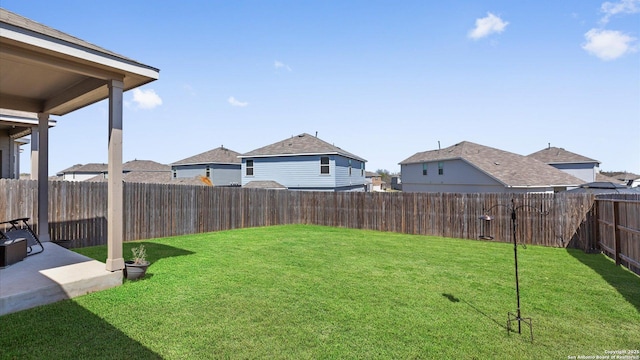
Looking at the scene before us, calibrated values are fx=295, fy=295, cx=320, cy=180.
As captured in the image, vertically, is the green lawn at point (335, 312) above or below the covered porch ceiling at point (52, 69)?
below

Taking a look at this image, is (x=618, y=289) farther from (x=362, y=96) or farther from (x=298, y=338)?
(x=362, y=96)

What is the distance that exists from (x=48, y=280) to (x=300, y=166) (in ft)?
56.0

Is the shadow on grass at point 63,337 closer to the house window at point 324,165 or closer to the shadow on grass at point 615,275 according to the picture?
the shadow on grass at point 615,275

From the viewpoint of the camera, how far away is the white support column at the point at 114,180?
4859mm

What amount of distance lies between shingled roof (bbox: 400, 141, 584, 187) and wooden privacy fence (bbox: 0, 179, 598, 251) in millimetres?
8364

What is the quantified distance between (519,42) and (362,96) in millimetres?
9094

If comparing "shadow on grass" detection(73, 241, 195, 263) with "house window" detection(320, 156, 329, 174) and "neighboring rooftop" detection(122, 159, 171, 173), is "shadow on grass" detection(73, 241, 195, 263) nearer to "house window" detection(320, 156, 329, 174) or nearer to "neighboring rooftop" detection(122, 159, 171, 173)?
"house window" detection(320, 156, 329, 174)

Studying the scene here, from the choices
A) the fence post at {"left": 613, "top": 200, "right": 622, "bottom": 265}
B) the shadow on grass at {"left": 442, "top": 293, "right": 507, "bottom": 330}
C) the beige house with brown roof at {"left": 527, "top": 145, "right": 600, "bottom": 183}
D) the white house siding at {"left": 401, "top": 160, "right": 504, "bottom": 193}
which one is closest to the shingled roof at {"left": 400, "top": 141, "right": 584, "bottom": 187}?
the white house siding at {"left": 401, "top": 160, "right": 504, "bottom": 193}

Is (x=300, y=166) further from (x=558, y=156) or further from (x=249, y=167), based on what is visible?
(x=558, y=156)

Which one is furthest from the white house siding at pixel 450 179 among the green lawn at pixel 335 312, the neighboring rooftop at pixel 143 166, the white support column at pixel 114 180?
the neighboring rooftop at pixel 143 166

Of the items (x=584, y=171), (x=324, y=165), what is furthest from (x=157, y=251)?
(x=584, y=171)

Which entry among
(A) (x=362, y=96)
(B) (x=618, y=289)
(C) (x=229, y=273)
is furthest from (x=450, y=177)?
(C) (x=229, y=273)

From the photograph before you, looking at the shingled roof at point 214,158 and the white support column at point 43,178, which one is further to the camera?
the shingled roof at point 214,158

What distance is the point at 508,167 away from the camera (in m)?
19.9
